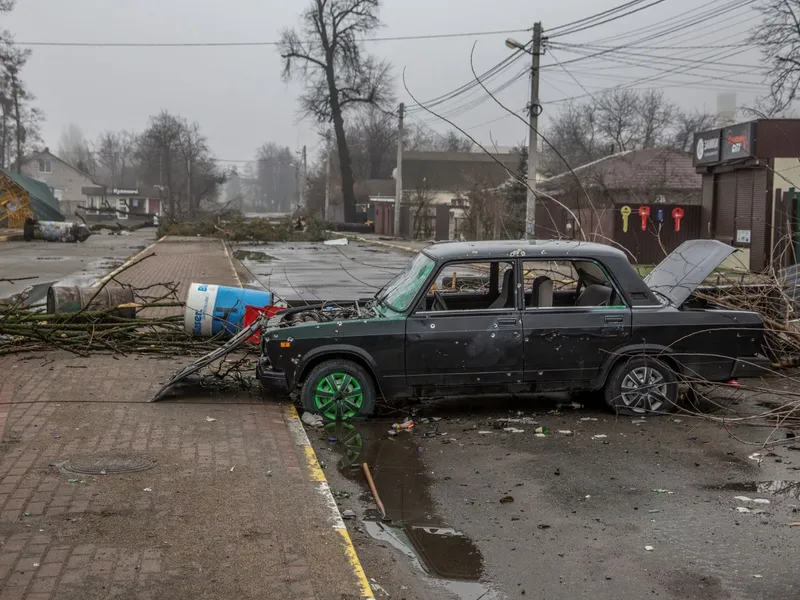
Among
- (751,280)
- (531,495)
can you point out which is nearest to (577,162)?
(751,280)

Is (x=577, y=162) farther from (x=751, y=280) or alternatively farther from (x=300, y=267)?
(x=751, y=280)

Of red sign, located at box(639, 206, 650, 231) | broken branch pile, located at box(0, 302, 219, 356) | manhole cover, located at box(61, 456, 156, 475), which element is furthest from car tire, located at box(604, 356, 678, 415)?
red sign, located at box(639, 206, 650, 231)

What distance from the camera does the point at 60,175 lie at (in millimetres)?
110875

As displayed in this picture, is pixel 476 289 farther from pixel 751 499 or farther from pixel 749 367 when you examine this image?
pixel 751 499

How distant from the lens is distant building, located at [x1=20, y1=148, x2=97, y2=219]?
10864cm

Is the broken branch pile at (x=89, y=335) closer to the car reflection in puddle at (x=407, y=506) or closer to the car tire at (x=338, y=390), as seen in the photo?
the car tire at (x=338, y=390)

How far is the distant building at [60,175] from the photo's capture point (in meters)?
109

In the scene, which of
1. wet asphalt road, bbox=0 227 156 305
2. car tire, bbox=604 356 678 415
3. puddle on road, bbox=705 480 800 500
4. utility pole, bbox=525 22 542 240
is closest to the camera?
puddle on road, bbox=705 480 800 500

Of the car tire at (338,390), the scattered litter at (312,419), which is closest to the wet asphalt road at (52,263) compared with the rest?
the scattered litter at (312,419)

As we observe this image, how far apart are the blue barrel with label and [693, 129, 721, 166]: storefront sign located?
20.2m

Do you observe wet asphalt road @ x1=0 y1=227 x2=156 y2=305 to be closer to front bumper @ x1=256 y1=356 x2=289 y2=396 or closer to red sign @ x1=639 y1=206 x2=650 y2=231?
front bumper @ x1=256 y1=356 x2=289 y2=396

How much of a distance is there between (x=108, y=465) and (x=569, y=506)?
319cm

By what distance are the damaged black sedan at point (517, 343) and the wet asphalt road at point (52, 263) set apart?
8328mm

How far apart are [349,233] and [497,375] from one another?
55260 mm
